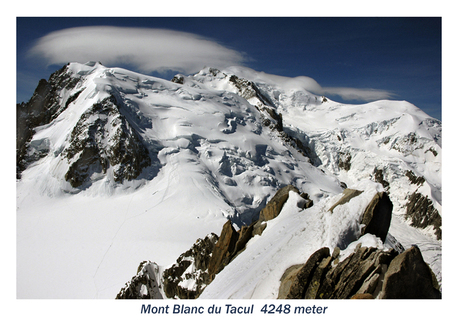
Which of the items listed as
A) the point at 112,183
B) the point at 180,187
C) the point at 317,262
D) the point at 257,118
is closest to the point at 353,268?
the point at 317,262

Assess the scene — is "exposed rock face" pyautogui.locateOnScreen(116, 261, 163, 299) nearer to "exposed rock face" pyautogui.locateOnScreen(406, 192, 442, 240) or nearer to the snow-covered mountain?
the snow-covered mountain

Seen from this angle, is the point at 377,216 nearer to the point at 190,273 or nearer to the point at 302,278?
the point at 302,278

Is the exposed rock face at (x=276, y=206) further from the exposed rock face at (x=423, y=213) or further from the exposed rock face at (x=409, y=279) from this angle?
the exposed rock face at (x=423, y=213)

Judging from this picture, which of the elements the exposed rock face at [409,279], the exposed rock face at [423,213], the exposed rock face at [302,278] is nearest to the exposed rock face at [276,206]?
the exposed rock face at [302,278]

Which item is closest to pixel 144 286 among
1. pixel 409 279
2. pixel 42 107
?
pixel 409 279

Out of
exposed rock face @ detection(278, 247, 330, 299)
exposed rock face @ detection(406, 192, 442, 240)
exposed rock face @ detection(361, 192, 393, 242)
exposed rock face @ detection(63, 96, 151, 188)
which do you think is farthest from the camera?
exposed rock face @ detection(406, 192, 442, 240)

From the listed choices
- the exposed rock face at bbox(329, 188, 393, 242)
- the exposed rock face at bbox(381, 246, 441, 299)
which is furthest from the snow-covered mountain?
the exposed rock face at bbox(381, 246, 441, 299)

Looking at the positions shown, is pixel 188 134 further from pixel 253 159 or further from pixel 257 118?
pixel 257 118
